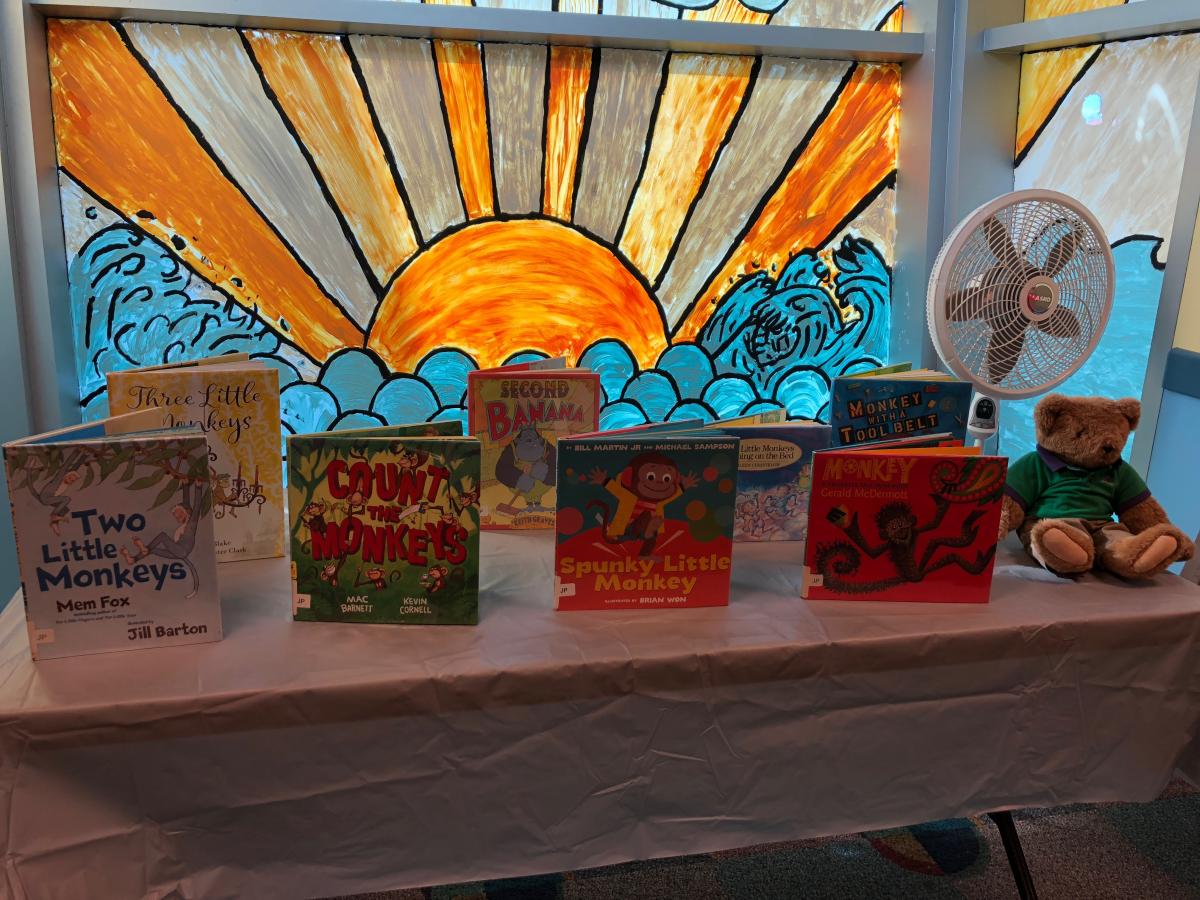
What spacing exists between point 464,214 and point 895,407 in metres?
1.27

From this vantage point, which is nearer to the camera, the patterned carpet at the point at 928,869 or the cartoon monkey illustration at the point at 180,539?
the cartoon monkey illustration at the point at 180,539

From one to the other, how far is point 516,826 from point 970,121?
2.17 metres

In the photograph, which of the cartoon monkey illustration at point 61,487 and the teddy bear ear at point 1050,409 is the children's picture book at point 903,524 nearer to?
the teddy bear ear at point 1050,409

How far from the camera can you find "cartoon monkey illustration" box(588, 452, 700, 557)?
1.38 meters

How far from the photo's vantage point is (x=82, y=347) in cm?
229

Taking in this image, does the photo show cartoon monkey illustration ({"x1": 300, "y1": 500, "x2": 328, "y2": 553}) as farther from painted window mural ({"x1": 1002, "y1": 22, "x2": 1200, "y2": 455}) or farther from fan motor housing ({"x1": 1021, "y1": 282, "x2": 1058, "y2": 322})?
painted window mural ({"x1": 1002, "y1": 22, "x2": 1200, "y2": 455})

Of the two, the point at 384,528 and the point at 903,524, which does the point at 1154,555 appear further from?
the point at 384,528

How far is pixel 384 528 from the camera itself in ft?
4.42

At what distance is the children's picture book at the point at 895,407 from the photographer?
1699 mm

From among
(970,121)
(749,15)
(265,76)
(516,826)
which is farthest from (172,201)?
(970,121)

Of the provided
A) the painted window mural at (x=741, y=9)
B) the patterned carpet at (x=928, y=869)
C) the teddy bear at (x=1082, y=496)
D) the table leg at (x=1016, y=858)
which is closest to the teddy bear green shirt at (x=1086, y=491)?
the teddy bear at (x=1082, y=496)

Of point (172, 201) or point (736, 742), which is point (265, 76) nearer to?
point (172, 201)

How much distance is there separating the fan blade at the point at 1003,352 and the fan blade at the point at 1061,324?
0.05m

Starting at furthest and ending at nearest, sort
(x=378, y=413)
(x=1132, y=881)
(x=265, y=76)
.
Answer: (x=378, y=413), (x=265, y=76), (x=1132, y=881)
